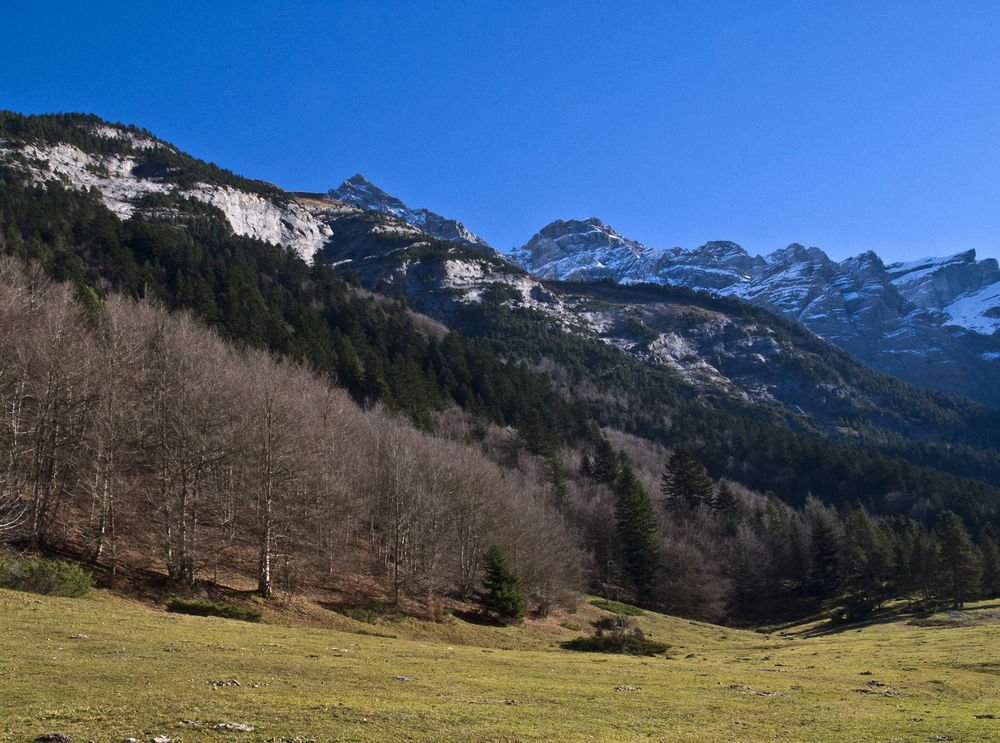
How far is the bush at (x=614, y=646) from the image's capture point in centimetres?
3638

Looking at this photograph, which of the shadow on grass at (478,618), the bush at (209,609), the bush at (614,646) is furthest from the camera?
the shadow on grass at (478,618)

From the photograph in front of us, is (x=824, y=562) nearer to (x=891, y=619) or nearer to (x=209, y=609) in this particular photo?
(x=891, y=619)

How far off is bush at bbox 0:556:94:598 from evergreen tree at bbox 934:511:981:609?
274ft

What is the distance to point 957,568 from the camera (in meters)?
68.0

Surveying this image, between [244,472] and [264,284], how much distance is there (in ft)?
326

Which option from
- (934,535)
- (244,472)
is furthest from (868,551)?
(244,472)

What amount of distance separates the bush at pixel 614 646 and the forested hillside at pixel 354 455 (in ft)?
36.1

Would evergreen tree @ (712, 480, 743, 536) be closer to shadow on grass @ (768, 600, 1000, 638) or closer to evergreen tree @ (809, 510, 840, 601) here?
evergreen tree @ (809, 510, 840, 601)

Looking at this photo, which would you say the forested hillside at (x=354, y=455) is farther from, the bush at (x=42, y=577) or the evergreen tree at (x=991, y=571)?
the bush at (x=42, y=577)

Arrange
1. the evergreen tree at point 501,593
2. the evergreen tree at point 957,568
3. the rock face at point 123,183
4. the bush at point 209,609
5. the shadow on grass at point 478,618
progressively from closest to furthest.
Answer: the bush at point 209,609
the shadow on grass at point 478,618
the evergreen tree at point 501,593
the evergreen tree at point 957,568
the rock face at point 123,183

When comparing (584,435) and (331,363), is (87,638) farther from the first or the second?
(584,435)

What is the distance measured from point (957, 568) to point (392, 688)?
7976 cm

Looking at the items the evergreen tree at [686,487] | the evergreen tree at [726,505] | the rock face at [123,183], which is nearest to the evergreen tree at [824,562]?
the evergreen tree at [726,505]

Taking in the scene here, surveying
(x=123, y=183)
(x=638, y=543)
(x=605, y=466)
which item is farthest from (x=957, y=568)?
(x=123, y=183)
